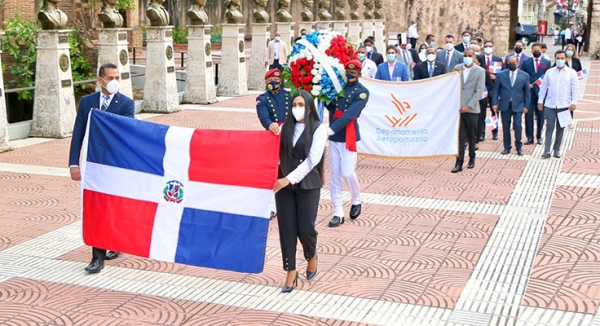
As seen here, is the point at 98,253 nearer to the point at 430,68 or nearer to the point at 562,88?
the point at 562,88

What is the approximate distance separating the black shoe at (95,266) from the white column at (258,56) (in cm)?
1831

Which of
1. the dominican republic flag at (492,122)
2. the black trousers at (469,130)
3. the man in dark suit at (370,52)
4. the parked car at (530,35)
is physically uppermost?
the man in dark suit at (370,52)

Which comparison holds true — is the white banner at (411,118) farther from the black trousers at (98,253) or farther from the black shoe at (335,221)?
the black trousers at (98,253)

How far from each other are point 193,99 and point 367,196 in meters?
11.5

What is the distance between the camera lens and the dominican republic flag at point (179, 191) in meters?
7.00

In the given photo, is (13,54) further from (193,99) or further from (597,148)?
(597,148)

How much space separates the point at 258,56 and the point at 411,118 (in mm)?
13203

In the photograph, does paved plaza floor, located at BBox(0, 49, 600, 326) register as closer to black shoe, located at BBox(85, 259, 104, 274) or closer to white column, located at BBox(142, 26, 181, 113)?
black shoe, located at BBox(85, 259, 104, 274)

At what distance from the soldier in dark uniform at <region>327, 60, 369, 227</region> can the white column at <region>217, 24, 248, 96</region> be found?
14246 millimetres

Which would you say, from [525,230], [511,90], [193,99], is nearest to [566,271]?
[525,230]

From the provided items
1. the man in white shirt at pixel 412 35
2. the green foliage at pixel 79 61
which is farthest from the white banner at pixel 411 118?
the man in white shirt at pixel 412 35

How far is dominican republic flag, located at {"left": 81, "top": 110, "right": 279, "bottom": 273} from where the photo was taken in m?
7.00

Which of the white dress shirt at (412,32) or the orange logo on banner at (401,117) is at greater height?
the white dress shirt at (412,32)

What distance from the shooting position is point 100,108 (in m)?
7.89
